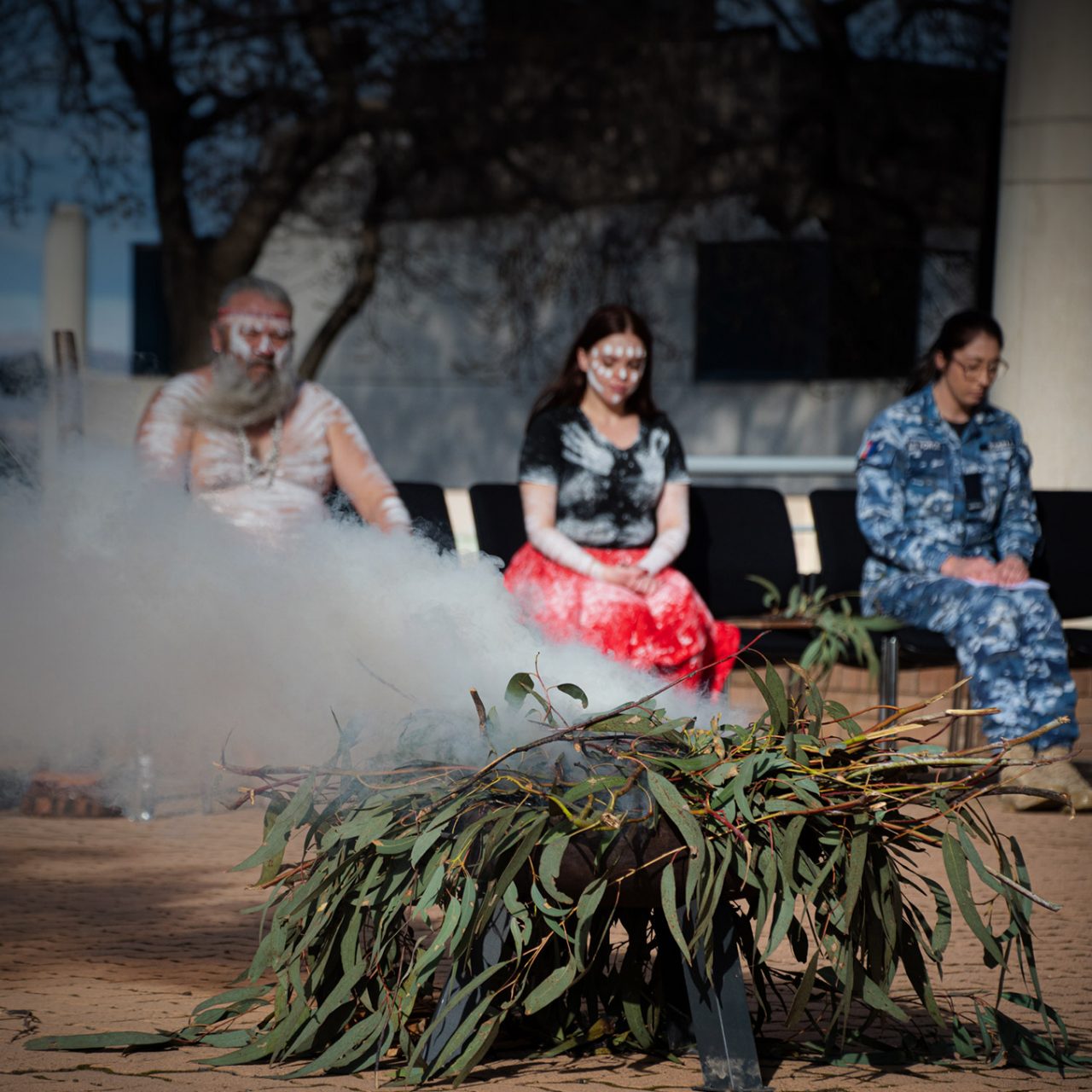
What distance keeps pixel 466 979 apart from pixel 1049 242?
6349 mm

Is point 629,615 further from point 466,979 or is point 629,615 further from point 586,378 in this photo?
point 466,979

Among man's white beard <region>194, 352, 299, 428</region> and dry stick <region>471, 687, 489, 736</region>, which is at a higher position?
man's white beard <region>194, 352, 299, 428</region>

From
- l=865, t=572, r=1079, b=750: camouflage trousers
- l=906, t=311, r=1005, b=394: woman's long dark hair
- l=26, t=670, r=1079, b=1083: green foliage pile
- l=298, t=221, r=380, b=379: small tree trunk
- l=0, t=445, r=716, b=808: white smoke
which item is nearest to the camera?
l=26, t=670, r=1079, b=1083: green foliage pile

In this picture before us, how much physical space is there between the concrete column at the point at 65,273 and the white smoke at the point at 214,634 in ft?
13.4

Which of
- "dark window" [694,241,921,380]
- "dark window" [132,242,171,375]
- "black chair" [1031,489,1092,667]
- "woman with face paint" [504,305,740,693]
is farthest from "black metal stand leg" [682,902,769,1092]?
"dark window" [132,242,171,375]

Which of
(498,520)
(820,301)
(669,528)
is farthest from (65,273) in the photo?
(820,301)

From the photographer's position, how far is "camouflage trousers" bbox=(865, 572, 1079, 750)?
19.6 feet

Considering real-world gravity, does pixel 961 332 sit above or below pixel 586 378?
above

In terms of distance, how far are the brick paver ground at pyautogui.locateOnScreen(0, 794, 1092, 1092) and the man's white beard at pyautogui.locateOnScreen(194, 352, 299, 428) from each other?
1417 millimetres

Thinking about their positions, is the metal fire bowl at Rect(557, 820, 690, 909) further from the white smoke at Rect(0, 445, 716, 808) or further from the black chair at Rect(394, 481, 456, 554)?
the black chair at Rect(394, 481, 456, 554)

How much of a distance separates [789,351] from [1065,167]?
8068 mm

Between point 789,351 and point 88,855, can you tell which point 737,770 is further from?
point 789,351

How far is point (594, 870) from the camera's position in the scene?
2.61 m

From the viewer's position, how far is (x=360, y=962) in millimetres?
2711
